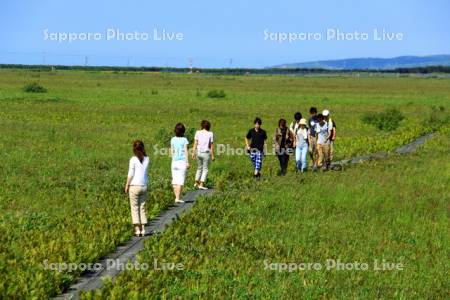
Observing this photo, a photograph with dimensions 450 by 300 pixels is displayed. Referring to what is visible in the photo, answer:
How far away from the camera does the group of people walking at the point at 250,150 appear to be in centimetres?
1280

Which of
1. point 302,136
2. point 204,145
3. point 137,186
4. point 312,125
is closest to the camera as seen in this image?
point 137,186

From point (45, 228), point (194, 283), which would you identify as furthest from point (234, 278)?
point (45, 228)

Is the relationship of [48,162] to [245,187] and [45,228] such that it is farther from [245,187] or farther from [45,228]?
[45,228]

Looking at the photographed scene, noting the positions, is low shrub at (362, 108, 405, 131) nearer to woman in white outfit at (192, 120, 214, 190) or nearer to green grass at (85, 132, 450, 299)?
green grass at (85, 132, 450, 299)

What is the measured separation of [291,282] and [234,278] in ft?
2.76

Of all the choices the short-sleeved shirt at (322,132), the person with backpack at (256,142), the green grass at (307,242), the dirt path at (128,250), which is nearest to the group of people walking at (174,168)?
the dirt path at (128,250)

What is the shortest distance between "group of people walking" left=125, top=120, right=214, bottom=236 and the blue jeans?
359cm

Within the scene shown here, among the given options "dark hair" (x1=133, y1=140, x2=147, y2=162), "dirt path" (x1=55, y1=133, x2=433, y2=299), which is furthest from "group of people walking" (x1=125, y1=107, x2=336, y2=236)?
"dirt path" (x1=55, y1=133, x2=433, y2=299)

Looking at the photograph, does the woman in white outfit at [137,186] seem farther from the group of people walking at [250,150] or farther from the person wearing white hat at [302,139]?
the person wearing white hat at [302,139]

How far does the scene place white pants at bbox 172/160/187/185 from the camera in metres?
15.6

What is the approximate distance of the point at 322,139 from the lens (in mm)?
20875

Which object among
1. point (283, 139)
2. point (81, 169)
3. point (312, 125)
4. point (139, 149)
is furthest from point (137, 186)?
point (312, 125)

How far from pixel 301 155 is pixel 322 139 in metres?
0.81

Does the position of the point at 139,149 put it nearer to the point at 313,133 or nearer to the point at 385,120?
the point at 313,133
